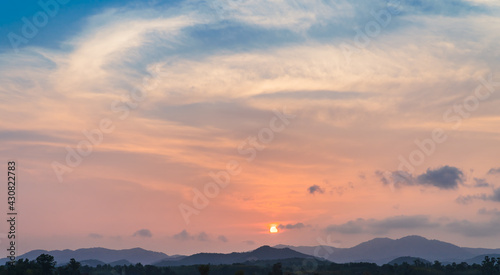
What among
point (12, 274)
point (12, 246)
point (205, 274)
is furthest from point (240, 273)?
point (12, 274)

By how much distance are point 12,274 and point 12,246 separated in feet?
184

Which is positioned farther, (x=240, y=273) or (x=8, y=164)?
(x=240, y=273)

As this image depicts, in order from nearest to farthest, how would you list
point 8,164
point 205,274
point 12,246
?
1. point 8,164
2. point 12,246
3. point 205,274

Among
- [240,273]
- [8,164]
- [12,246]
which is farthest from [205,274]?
[8,164]

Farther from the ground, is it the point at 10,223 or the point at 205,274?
the point at 10,223

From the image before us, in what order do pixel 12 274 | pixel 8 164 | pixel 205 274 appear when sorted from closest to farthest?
pixel 8 164 → pixel 205 274 → pixel 12 274

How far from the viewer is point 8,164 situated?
116875mm

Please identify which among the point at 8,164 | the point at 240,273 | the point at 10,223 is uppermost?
the point at 8,164

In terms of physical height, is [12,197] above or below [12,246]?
above

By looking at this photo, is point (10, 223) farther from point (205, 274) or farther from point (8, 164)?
point (205, 274)

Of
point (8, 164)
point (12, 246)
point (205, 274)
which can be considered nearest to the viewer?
point (8, 164)

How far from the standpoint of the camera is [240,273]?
155875 mm

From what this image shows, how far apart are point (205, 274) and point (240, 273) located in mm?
12301

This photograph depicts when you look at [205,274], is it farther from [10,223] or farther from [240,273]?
[10,223]
